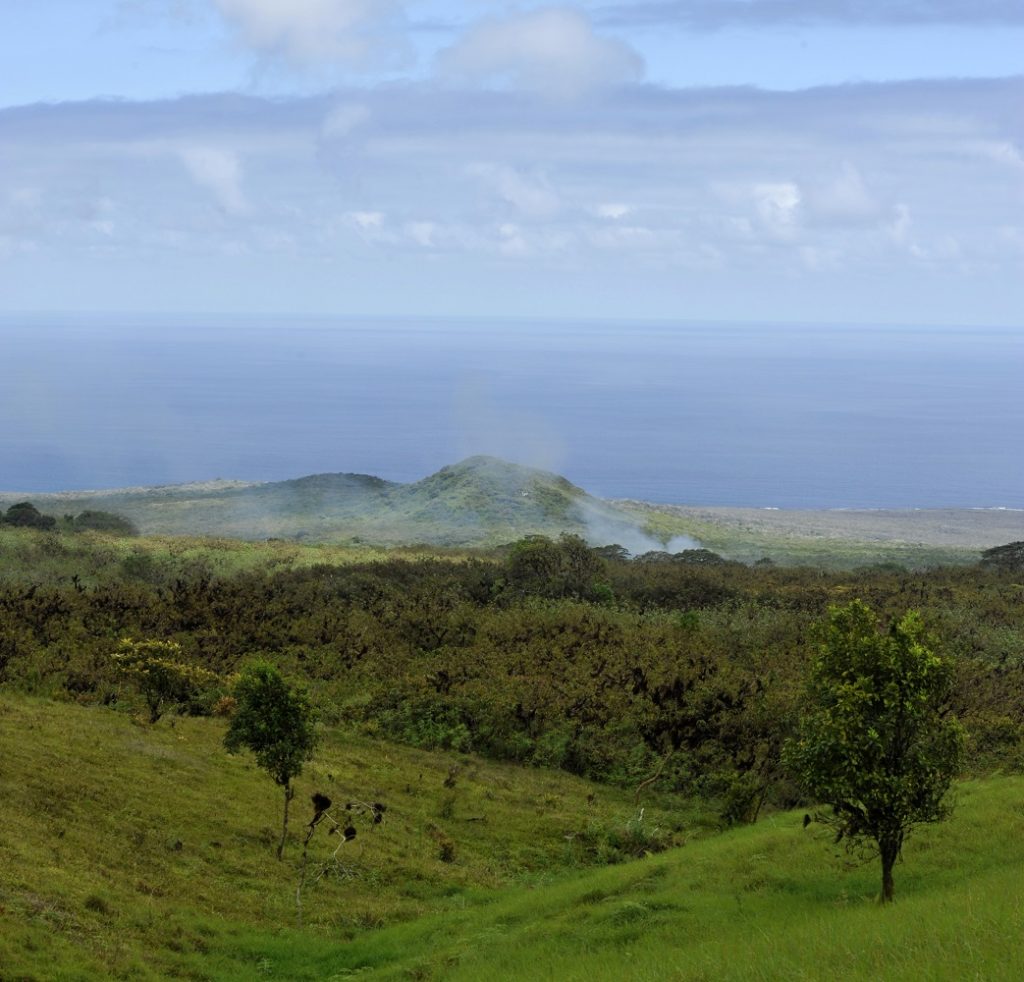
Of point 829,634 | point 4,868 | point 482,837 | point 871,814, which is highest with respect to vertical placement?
point 829,634

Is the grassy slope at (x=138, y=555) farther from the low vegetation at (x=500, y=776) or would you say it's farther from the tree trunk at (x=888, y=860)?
the tree trunk at (x=888, y=860)

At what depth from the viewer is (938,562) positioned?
91.9m

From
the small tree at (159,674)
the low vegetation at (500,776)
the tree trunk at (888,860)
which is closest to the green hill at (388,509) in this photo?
the low vegetation at (500,776)

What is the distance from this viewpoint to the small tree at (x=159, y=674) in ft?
136

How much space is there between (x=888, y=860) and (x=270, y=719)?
1324cm

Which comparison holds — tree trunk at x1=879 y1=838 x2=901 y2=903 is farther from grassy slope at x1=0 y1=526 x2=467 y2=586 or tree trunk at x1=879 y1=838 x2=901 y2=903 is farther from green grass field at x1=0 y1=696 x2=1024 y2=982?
grassy slope at x1=0 y1=526 x2=467 y2=586

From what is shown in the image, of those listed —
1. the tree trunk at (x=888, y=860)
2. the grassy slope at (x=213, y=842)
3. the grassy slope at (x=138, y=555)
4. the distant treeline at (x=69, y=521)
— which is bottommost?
the grassy slope at (x=213, y=842)

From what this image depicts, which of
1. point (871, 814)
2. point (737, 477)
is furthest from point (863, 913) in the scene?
point (737, 477)

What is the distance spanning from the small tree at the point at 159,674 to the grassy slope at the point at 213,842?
2219 millimetres

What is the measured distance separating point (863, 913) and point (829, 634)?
494cm

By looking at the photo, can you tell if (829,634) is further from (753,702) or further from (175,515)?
(175,515)

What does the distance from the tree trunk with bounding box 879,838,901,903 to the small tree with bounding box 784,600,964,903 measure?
0.12 metres

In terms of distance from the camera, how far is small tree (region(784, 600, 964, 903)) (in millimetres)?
21531

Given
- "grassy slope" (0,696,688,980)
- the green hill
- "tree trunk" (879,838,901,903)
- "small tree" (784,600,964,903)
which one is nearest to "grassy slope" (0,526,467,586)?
the green hill
